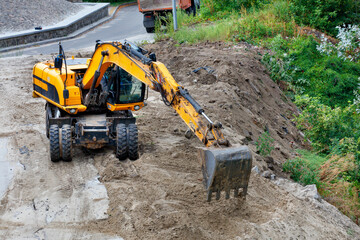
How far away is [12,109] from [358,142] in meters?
9.79

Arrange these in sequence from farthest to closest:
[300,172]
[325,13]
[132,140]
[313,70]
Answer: [325,13] → [313,70] → [300,172] → [132,140]

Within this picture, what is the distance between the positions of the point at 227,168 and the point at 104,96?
433 cm

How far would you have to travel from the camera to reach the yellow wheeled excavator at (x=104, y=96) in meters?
7.73

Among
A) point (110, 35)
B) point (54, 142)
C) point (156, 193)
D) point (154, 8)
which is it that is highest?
point (154, 8)

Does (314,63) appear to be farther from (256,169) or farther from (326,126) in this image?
(256,169)

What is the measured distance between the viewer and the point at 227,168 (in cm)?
632

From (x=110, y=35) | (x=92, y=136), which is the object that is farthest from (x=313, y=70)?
(x=110, y=35)

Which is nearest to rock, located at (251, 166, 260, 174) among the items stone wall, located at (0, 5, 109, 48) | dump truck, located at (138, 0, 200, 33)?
dump truck, located at (138, 0, 200, 33)

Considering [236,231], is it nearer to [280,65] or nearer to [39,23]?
[280,65]

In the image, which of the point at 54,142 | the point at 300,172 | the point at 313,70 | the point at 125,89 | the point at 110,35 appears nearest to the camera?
the point at 54,142

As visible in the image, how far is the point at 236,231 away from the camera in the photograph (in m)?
7.03

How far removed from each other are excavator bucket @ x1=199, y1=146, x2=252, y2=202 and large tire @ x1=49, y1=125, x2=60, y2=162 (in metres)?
4.00

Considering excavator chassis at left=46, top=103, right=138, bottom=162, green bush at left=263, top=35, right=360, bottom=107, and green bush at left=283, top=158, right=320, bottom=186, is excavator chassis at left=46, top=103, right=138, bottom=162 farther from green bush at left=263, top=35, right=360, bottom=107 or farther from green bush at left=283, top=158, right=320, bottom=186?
green bush at left=263, top=35, right=360, bottom=107

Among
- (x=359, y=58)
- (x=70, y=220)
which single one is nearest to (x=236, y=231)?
(x=70, y=220)
